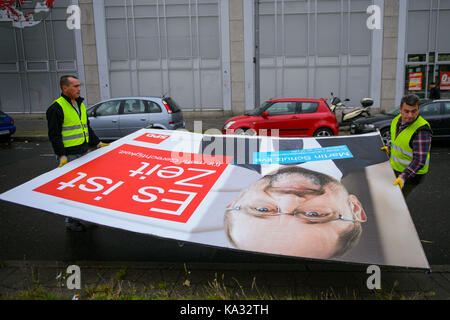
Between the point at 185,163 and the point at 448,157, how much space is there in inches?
330

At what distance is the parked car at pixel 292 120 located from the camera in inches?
429

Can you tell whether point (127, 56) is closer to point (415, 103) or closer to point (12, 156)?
point (12, 156)

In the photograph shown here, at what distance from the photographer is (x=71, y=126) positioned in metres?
4.60

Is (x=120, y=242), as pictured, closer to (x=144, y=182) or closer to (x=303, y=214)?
(x=144, y=182)

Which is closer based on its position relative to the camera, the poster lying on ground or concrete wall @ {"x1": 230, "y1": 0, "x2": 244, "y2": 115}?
the poster lying on ground

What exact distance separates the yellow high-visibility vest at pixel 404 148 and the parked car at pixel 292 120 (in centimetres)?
692

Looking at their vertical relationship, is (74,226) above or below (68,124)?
below

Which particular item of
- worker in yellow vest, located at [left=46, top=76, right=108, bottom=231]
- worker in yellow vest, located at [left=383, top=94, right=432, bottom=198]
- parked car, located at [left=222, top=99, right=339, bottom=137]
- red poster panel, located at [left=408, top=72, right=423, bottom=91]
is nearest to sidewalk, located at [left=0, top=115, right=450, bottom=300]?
worker in yellow vest, located at [left=383, top=94, right=432, bottom=198]

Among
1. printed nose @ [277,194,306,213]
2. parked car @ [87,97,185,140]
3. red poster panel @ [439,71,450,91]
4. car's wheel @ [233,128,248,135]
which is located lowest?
car's wheel @ [233,128,248,135]

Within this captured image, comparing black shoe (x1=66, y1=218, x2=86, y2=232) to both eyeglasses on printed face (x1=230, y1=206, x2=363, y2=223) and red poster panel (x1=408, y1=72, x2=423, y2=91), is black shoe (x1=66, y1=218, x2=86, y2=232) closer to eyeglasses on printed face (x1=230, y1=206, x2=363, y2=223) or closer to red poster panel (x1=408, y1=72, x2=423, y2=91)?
eyeglasses on printed face (x1=230, y1=206, x2=363, y2=223)

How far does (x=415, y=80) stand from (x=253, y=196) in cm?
1892

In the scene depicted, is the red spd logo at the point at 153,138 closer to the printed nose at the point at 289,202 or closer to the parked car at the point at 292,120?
the printed nose at the point at 289,202

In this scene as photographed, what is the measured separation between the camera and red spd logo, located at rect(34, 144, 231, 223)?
3408 millimetres

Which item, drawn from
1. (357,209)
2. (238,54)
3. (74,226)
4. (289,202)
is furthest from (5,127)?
(357,209)
